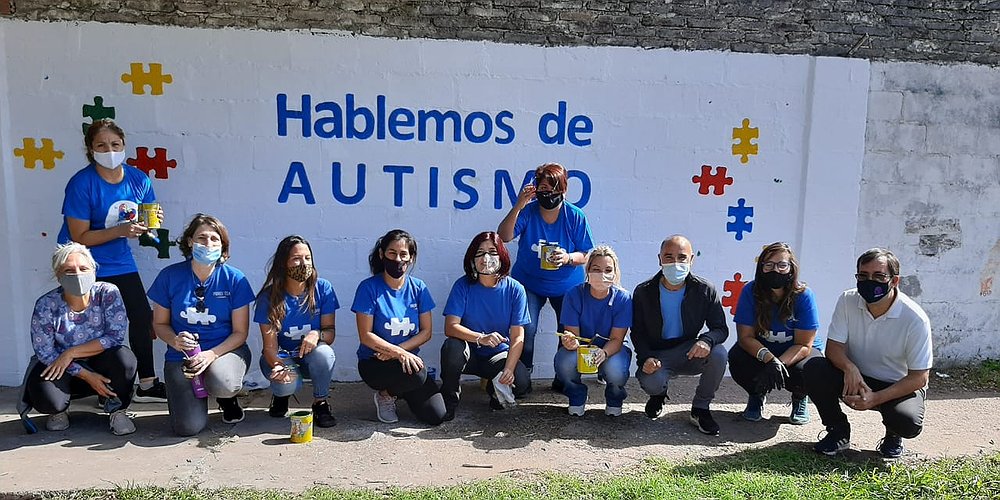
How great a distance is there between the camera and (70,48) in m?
4.70

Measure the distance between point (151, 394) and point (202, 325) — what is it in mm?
813

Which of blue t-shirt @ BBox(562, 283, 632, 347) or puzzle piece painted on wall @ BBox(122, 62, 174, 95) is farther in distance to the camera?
puzzle piece painted on wall @ BBox(122, 62, 174, 95)

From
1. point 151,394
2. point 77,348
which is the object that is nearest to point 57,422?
point 77,348

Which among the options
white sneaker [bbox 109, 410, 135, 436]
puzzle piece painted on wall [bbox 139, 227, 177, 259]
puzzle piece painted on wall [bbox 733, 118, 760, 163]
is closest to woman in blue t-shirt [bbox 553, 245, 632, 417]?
→ puzzle piece painted on wall [bbox 733, 118, 760, 163]

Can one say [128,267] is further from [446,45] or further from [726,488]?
[726,488]

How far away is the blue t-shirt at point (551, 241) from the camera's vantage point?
15.6 ft

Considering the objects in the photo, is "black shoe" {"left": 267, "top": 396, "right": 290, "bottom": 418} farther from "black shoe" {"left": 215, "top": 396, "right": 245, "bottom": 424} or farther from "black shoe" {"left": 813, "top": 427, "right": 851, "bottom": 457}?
"black shoe" {"left": 813, "top": 427, "right": 851, "bottom": 457}

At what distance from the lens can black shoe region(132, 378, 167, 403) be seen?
4602 mm

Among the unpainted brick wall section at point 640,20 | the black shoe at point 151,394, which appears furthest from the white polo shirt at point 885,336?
the black shoe at point 151,394

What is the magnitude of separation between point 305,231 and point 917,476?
→ 382 centimetres

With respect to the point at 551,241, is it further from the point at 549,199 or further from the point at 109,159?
the point at 109,159

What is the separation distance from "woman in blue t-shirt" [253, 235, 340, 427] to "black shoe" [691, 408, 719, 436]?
6.90ft

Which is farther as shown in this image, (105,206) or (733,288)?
(733,288)

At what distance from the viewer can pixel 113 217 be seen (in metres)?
4.40
